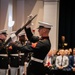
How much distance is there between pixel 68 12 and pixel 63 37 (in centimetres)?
87

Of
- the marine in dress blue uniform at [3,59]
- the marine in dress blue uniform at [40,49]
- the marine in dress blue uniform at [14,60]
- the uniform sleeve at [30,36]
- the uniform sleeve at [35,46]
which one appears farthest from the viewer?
the marine in dress blue uniform at [14,60]

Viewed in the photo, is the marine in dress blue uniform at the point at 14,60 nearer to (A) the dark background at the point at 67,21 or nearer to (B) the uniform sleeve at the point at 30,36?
(B) the uniform sleeve at the point at 30,36

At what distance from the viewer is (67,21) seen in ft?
30.4

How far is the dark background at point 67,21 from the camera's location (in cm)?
918

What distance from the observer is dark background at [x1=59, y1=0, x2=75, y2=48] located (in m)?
9.18

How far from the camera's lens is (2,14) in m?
9.09

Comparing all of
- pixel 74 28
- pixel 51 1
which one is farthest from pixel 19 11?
pixel 74 28

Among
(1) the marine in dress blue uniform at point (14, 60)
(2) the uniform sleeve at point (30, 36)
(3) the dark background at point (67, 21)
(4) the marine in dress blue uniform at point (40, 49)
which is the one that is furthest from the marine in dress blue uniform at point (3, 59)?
(3) the dark background at point (67, 21)

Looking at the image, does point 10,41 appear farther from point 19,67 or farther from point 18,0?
point 18,0

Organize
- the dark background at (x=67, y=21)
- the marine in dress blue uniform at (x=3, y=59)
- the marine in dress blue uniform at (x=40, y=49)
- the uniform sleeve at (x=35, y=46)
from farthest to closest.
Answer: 1. the dark background at (x=67, y=21)
2. the marine in dress blue uniform at (x=3, y=59)
3. the marine in dress blue uniform at (x=40, y=49)
4. the uniform sleeve at (x=35, y=46)

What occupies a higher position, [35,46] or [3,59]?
[35,46]

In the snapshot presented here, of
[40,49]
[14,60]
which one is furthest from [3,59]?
[40,49]

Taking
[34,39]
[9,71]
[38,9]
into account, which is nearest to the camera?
[34,39]

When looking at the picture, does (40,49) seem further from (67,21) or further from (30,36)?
(67,21)
